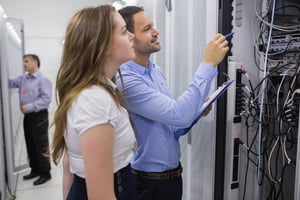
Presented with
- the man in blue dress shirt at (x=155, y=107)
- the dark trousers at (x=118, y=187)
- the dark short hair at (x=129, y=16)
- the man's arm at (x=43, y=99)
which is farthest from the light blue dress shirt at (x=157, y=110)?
the man's arm at (x=43, y=99)

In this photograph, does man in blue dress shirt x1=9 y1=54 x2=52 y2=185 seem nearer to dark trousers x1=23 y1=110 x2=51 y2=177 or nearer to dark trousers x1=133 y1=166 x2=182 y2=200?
dark trousers x1=23 y1=110 x2=51 y2=177

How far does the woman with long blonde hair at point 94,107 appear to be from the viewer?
2.38ft

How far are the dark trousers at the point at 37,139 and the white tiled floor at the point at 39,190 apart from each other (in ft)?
0.51

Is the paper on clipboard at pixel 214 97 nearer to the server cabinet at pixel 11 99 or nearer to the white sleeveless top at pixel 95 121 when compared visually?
the white sleeveless top at pixel 95 121

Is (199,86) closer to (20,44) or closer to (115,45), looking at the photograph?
(115,45)

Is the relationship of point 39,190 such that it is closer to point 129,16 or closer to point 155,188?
point 155,188

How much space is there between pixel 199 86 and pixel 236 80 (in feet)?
1.22

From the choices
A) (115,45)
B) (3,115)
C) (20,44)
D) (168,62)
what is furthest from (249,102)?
(20,44)

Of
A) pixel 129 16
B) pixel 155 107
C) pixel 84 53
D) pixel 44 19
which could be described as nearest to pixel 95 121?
pixel 84 53

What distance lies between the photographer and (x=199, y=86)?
3.57 feet

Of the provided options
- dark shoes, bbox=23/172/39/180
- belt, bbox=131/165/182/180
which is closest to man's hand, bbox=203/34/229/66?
belt, bbox=131/165/182/180

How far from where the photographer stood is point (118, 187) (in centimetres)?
87

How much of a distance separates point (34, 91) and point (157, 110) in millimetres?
2457

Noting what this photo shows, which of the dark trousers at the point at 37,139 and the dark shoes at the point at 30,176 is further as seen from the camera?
the dark shoes at the point at 30,176
